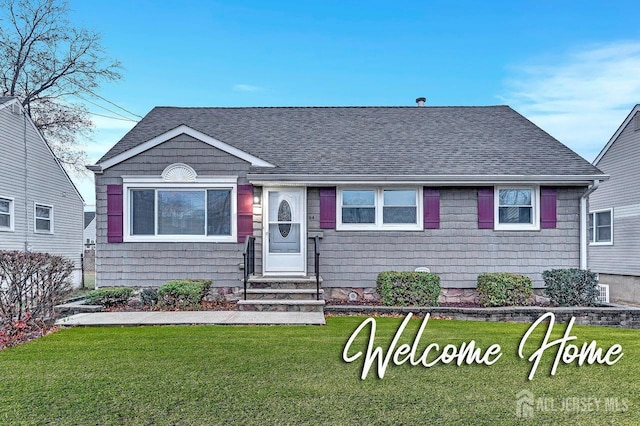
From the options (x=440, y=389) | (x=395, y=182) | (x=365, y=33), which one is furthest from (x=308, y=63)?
(x=440, y=389)

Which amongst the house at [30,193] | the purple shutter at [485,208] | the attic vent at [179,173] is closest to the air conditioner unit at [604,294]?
the purple shutter at [485,208]

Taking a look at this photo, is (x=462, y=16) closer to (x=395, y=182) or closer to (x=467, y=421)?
(x=395, y=182)

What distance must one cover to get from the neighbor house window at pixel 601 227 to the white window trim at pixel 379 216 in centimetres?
807

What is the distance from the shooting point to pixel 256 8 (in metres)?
15.0

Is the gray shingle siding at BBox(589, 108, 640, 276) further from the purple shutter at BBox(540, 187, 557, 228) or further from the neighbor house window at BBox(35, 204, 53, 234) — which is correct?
the neighbor house window at BBox(35, 204, 53, 234)

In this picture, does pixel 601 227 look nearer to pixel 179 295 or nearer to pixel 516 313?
pixel 516 313

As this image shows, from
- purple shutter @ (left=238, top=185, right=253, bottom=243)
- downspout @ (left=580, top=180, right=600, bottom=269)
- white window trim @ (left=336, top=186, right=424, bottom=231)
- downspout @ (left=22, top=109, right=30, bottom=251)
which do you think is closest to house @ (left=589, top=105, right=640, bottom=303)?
downspout @ (left=580, top=180, right=600, bottom=269)

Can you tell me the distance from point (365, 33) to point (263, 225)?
9.41 metres

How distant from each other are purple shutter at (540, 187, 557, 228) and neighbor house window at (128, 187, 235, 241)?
670 cm

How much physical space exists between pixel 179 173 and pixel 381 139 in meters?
5.00

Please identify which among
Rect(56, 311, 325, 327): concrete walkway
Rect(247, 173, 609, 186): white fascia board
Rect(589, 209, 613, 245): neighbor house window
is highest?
→ Rect(247, 173, 609, 186): white fascia board

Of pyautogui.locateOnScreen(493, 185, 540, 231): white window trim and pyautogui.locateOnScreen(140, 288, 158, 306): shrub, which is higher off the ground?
pyautogui.locateOnScreen(493, 185, 540, 231): white window trim

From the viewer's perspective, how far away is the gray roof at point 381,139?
992 cm

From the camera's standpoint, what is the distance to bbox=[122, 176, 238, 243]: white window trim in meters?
9.54
